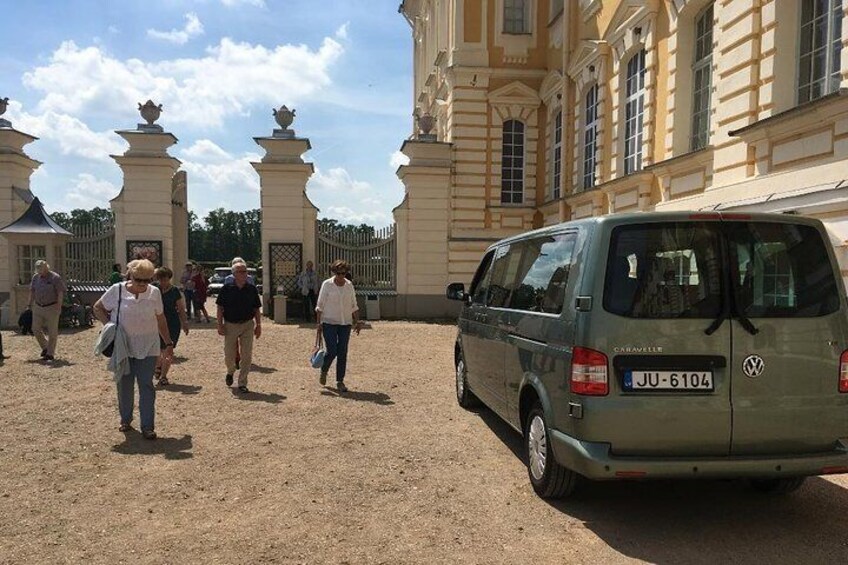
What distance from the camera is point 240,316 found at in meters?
8.09

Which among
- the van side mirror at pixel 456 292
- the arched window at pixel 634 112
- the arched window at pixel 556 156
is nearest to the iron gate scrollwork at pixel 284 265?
the arched window at pixel 556 156

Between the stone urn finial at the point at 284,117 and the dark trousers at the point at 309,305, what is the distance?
15.7 ft

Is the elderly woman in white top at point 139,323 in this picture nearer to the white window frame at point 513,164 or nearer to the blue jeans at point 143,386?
the blue jeans at point 143,386

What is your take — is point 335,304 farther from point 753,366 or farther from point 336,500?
point 753,366

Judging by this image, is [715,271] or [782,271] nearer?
[715,271]

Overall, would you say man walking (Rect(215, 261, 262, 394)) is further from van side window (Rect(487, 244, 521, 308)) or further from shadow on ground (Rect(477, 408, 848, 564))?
shadow on ground (Rect(477, 408, 848, 564))

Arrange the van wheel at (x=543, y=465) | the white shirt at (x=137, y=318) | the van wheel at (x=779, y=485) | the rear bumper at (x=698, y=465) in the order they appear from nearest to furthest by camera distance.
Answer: the rear bumper at (x=698, y=465)
the van wheel at (x=543, y=465)
the van wheel at (x=779, y=485)
the white shirt at (x=137, y=318)

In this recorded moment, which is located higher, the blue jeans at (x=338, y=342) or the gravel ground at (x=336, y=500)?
the blue jeans at (x=338, y=342)

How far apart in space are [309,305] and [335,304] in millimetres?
9038

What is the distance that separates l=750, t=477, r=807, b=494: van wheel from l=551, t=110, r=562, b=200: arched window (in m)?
13.8

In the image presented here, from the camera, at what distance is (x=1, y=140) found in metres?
16.5

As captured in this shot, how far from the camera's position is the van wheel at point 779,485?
4617mm

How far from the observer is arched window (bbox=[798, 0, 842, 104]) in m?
7.83

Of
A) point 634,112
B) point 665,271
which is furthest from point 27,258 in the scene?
point 665,271
